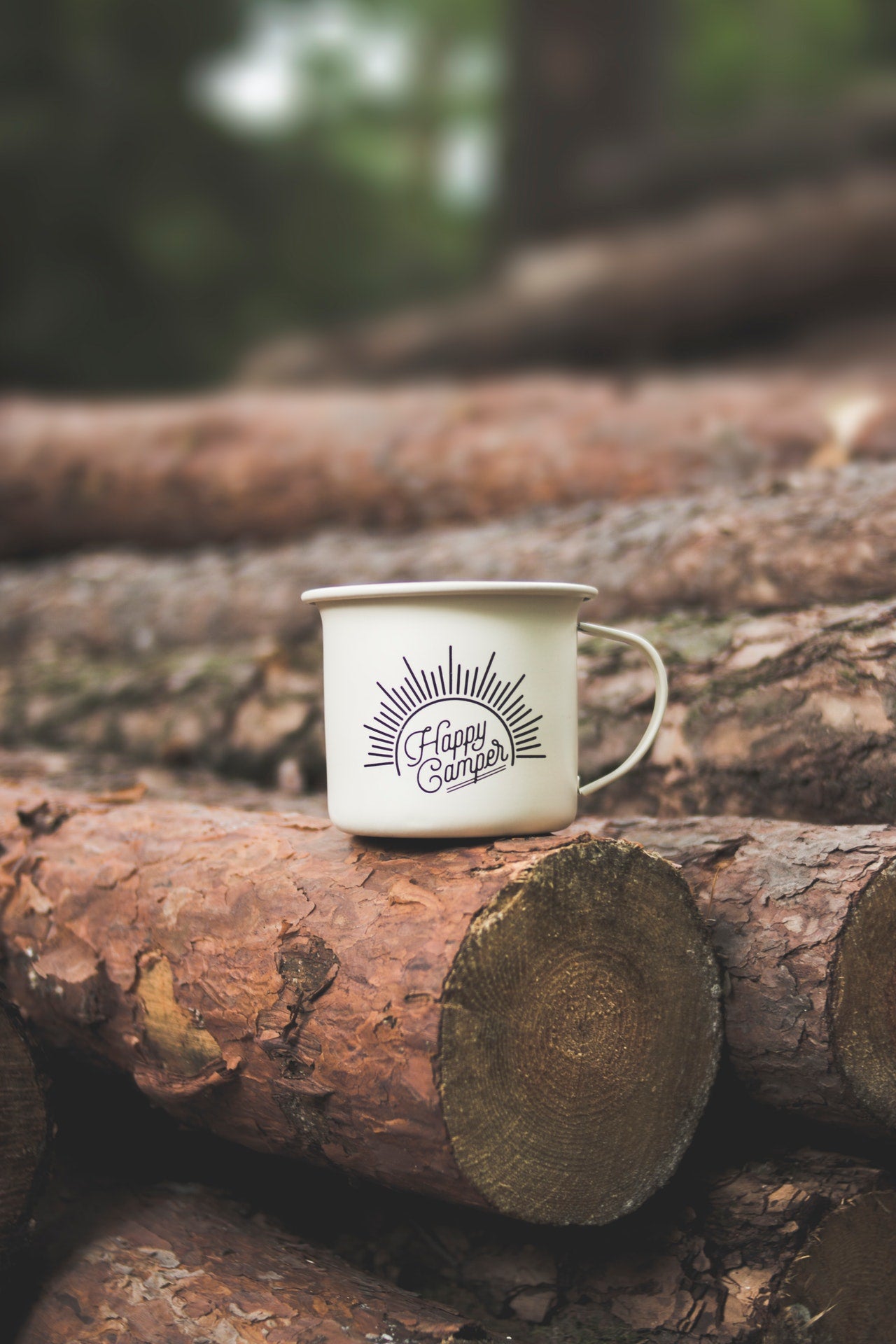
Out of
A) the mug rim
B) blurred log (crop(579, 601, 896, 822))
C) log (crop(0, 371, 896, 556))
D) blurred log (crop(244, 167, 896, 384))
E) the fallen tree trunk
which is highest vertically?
blurred log (crop(244, 167, 896, 384))

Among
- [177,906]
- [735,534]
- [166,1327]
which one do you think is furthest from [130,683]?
[166,1327]

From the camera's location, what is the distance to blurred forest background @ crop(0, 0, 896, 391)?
2.69 m

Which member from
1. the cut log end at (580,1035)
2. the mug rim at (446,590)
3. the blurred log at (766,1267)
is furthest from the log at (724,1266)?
the mug rim at (446,590)

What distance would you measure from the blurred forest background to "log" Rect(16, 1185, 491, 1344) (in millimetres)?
2634

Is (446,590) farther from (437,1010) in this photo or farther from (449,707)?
(437,1010)

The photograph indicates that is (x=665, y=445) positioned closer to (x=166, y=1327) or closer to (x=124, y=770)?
(x=124, y=770)

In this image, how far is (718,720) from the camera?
46.0 inches

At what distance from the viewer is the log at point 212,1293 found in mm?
818

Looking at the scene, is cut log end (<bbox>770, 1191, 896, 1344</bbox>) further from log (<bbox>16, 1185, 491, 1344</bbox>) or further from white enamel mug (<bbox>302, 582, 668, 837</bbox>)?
white enamel mug (<bbox>302, 582, 668, 837</bbox>)

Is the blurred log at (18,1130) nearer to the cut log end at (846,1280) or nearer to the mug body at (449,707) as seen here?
the mug body at (449,707)

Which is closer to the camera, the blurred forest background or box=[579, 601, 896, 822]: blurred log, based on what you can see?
box=[579, 601, 896, 822]: blurred log

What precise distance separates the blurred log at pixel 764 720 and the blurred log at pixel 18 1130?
683 mm

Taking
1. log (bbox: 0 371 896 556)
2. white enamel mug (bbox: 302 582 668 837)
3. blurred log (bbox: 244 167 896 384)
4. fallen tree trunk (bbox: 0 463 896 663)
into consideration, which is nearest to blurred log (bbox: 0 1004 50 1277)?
white enamel mug (bbox: 302 582 668 837)

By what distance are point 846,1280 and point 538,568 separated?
3.26 ft
